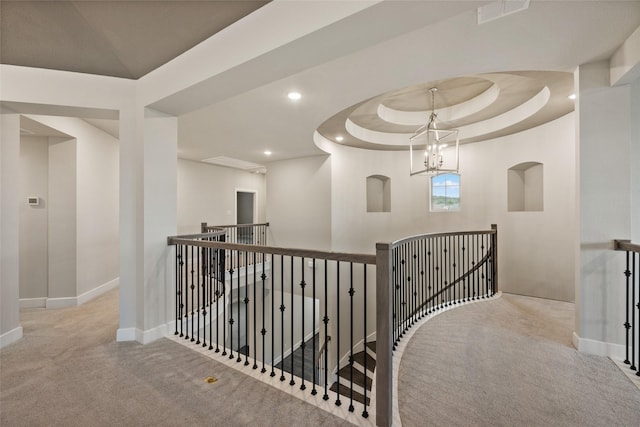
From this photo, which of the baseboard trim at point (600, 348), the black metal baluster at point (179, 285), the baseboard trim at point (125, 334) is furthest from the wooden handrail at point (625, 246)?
the baseboard trim at point (125, 334)

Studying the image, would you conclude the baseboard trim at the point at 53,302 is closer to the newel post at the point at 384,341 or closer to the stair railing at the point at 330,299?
the stair railing at the point at 330,299

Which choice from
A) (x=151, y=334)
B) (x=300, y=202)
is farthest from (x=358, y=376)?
(x=151, y=334)

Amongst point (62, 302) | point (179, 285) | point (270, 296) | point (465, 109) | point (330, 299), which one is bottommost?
point (330, 299)

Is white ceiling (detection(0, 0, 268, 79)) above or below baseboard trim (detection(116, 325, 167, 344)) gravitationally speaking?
above

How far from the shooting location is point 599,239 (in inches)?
96.8

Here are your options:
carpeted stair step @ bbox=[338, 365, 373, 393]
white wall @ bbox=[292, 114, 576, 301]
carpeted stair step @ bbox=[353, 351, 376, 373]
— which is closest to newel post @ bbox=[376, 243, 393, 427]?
carpeted stair step @ bbox=[338, 365, 373, 393]

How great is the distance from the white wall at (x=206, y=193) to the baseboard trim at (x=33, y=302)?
3181 mm

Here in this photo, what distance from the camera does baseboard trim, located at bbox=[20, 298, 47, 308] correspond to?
396 centimetres

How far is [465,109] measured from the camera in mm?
4809

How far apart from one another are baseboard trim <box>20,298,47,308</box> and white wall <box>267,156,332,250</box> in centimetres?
429

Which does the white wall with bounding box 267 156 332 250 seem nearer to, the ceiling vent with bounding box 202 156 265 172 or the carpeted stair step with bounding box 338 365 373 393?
the ceiling vent with bounding box 202 156 265 172

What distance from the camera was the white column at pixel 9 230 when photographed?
9.04ft

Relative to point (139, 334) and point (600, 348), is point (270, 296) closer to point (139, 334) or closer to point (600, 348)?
point (139, 334)

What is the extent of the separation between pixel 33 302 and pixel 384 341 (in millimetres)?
5212
